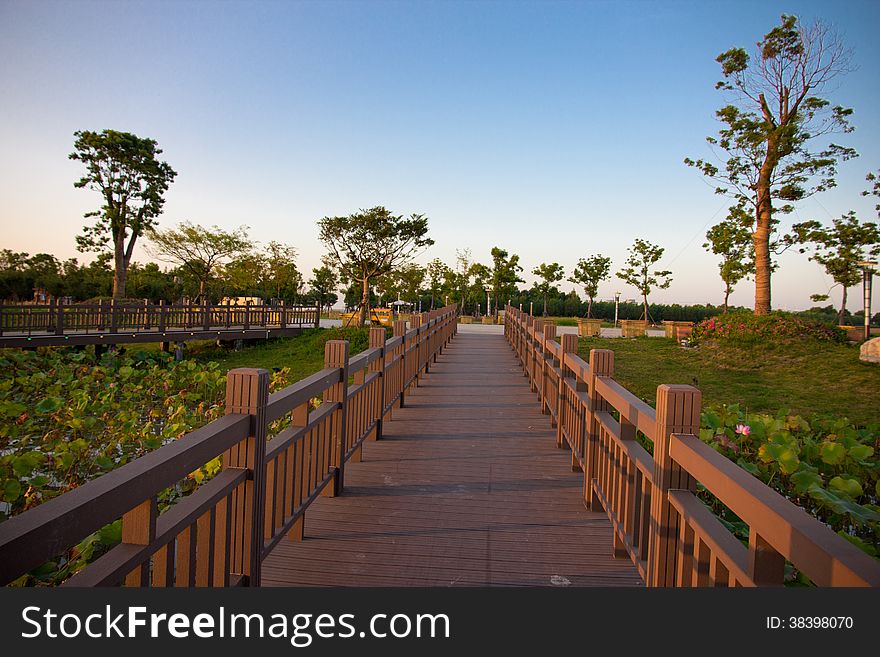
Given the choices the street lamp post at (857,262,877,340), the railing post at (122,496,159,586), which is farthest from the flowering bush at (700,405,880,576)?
the street lamp post at (857,262,877,340)

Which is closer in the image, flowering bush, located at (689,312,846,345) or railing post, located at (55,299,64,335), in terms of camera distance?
flowering bush, located at (689,312,846,345)

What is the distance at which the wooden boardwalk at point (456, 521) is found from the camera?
9.78ft

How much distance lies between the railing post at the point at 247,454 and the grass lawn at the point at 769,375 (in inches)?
323

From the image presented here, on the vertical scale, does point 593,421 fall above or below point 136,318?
below

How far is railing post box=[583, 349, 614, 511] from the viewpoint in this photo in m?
3.54

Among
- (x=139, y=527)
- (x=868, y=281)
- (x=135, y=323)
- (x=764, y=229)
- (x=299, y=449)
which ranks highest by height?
(x=764, y=229)

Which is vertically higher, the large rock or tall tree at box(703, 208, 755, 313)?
tall tree at box(703, 208, 755, 313)

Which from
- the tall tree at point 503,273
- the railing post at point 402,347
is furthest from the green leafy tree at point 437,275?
the railing post at point 402,347

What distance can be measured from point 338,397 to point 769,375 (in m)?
12.1

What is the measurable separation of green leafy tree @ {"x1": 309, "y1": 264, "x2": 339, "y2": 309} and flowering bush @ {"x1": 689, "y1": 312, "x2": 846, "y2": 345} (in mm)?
35477

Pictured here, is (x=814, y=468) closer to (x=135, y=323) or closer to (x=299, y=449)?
(x=299, y=449)

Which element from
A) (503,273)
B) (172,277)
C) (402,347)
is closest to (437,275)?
(503,273)

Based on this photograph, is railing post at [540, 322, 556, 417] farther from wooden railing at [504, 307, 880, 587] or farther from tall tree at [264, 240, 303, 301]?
tall tree at [264, 240, 303, 301]

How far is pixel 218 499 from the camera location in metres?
2.01
